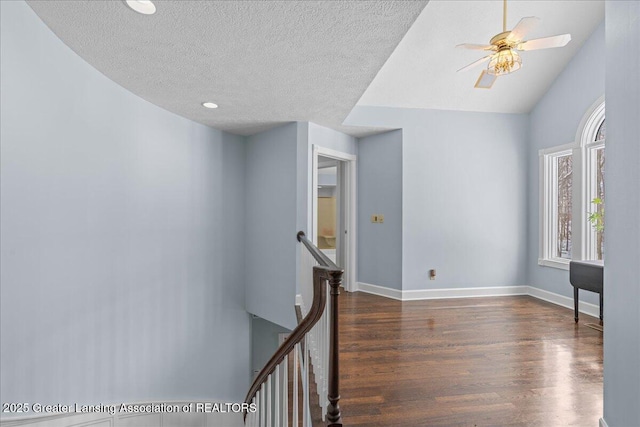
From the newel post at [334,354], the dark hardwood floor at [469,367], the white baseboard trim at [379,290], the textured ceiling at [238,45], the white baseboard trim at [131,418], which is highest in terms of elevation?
the textured ceiling at [238,45]

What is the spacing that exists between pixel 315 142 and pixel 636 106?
11.5 ft

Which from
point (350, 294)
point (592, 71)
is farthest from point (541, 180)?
point (350, 294)

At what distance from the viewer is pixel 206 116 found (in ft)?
13.9

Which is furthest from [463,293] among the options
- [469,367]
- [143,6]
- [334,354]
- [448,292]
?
[143,6]

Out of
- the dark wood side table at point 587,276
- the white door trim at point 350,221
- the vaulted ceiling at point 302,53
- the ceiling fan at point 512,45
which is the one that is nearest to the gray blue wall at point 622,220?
the vaulted ceiling at point 302,53

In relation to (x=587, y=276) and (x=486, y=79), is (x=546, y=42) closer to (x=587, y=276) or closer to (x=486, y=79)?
(x=486, y=79)

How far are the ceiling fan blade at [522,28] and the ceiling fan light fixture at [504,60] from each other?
0.27ft

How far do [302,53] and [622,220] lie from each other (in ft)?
7.13

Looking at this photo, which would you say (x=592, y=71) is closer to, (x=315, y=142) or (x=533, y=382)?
(x=315, y=142)

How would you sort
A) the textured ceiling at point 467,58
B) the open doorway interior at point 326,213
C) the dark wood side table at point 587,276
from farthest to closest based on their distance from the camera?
the open doorway interior at point 326,213, the textured ceiling at point 467,58, the dark wood side table at point 587,276

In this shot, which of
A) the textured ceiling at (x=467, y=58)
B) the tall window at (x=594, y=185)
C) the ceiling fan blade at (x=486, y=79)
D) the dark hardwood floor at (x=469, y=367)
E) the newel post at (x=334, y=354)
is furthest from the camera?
the tall window at (x=594, y=185)

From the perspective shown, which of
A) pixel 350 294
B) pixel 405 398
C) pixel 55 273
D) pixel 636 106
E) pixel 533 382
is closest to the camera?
pixel 636 106

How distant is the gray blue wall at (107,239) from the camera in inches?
92.2

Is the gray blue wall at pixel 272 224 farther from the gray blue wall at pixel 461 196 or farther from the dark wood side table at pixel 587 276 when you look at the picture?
the dark wood side table at pixel 587 276
